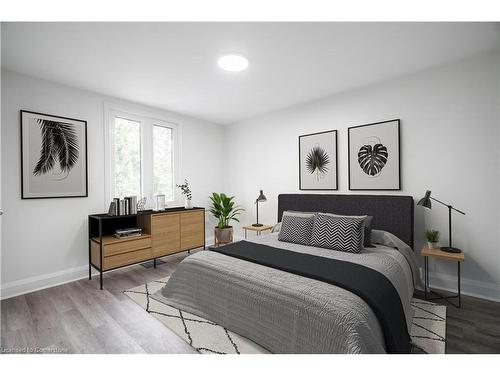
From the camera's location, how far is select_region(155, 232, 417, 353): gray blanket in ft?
4.83

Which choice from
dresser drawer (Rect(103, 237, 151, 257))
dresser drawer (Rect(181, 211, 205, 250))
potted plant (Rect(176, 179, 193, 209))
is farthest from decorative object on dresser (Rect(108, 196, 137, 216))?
potted plant (Rect(176, 179, 193, 209))

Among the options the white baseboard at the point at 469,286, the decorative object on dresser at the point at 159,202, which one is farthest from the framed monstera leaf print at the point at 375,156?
the decorative object on dresser at the point at 159,202

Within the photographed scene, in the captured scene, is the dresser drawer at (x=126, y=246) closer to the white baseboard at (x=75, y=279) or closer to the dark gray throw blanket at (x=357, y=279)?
the white baseboard at (x=75, y=279)

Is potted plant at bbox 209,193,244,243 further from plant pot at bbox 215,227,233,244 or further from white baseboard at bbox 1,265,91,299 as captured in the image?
white baseboard at bbox 1,265,91,299

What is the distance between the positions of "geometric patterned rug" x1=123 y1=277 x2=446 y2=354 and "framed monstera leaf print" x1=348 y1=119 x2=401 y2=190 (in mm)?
1413

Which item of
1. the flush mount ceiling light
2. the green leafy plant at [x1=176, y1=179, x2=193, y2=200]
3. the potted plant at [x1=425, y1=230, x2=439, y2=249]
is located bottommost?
the potted plant at [x1=425, y1=230, x2=439, y2=249]

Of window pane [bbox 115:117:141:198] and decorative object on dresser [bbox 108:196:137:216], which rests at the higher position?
window pane [bbox 115:117:141:198]

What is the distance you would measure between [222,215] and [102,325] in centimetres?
272

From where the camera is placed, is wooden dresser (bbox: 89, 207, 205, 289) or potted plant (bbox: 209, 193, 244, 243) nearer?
wooden dresser (bbox: 89, 207, 205, 289)

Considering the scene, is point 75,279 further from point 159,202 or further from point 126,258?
point 159,202

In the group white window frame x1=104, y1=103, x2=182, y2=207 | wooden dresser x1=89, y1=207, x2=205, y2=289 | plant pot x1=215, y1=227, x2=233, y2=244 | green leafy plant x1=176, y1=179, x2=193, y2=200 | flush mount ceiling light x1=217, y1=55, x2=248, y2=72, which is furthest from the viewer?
plant pot x1=215, y1=227, x2=233, y2=244

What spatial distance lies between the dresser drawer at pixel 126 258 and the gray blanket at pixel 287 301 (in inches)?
32.4

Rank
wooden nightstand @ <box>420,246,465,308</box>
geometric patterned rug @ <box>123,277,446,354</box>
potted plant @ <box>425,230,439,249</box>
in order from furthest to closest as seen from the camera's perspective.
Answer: potted plant @ <box>425,230,439,249</box> → wooden nightstand @ <box>420,246,465,308</box> → geometric patterned rug @ <box>123,277,446,354</box>

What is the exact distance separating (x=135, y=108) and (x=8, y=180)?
1820 mm
